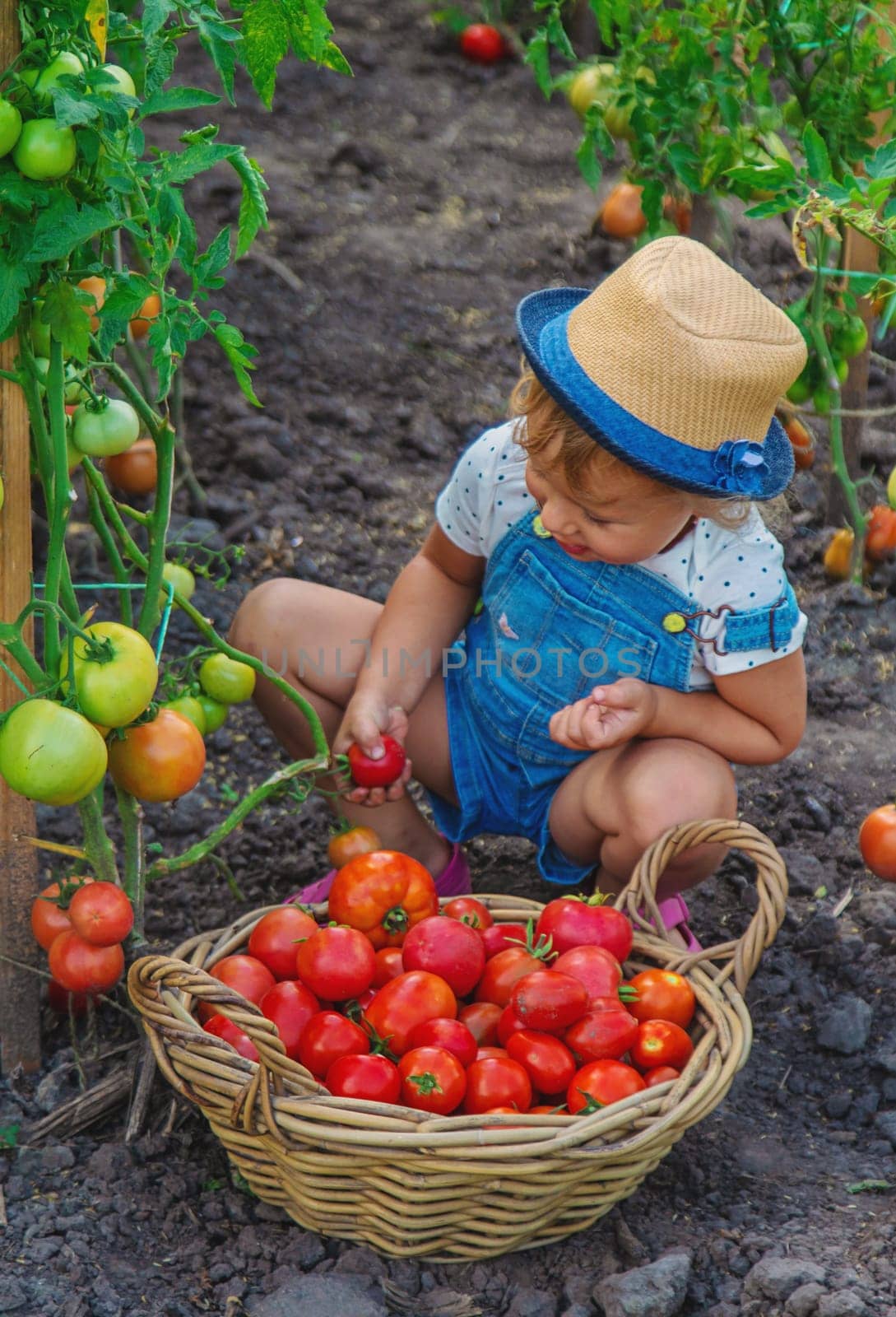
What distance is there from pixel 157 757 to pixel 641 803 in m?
0.68

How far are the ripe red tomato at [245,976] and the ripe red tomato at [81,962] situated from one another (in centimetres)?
13

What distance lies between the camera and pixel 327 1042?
1671mm

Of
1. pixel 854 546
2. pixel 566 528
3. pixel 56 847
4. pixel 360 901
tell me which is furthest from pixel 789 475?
pixel 854 546

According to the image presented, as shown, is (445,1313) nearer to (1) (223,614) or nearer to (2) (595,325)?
(2) (595,325)

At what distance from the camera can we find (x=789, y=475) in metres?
1.81

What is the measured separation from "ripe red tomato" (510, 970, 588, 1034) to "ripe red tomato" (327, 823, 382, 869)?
43 centimetres

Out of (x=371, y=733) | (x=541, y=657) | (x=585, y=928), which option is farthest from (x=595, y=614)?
(x=585, y=928)

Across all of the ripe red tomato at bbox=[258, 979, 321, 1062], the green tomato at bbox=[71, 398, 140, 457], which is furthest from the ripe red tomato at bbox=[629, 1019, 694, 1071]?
the green tomato at bbox=[71, 398, 140, 457]

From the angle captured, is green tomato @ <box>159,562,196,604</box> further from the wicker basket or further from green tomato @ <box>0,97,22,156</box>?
green tomato @ <box>0,97,22,156</box>

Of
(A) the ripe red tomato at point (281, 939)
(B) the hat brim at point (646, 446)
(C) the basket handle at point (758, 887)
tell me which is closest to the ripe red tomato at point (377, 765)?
(A) the ripe red tomato at point (281, 939)

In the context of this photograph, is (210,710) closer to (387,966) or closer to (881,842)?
(387,966)

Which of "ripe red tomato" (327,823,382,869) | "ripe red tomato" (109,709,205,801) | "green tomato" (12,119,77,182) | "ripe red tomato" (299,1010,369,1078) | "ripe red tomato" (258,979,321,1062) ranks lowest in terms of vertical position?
"ripe red tomato" (327,823,382,869)

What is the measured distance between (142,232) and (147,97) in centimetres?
13

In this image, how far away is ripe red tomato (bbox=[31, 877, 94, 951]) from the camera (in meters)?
1.73
